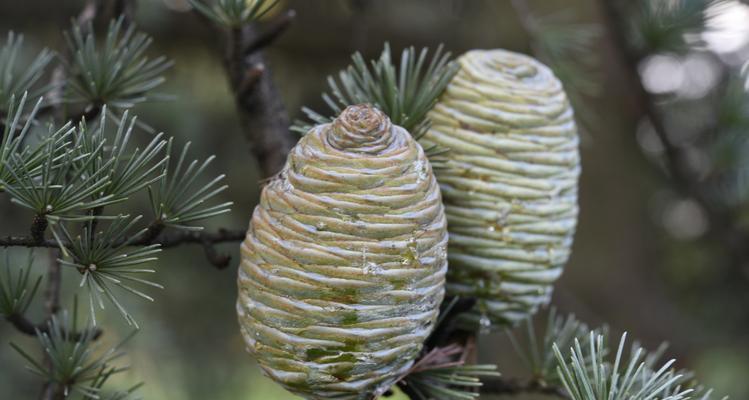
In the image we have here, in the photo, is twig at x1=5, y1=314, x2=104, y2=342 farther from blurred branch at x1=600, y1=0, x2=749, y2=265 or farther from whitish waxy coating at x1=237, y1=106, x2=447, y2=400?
blurred branch at x1=600, y1=0, x2=749, y2=265

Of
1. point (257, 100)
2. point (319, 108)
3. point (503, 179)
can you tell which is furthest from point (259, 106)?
point (319, 108)

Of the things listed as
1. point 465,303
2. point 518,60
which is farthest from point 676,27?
point 465,303

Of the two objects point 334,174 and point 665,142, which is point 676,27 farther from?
point 334,174

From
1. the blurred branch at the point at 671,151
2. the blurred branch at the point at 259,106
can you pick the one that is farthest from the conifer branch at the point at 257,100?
the blurred branch at the point at 671,151

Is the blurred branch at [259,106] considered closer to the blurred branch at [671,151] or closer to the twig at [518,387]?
the twig at [518,387]

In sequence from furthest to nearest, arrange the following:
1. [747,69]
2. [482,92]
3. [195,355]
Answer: [195,355] → [747,69] → [482,92]

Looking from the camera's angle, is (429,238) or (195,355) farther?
(195,355)
